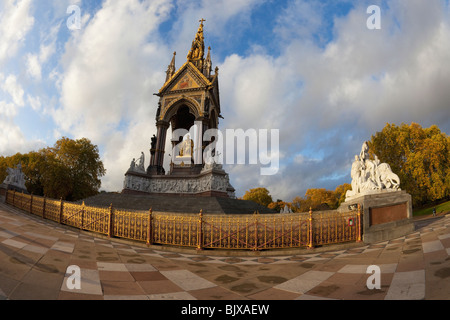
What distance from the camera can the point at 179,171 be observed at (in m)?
24.7

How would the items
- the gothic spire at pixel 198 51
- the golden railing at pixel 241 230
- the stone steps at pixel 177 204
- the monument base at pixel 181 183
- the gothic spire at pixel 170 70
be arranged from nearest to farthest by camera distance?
the golden railing at pixel 241 230
the stone steps at pixel 177 204
the monument base at pixel 181 183
the gothic spire at pixel 170 70
the gothic spire at pixel 198 51

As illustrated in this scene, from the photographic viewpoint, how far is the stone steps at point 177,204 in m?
16.0

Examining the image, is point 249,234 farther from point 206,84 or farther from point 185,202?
point 206,84

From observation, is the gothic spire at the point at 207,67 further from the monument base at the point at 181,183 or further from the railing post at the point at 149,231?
the railing post at the point at 149,231

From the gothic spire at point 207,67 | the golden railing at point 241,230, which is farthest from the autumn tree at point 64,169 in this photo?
the golden railing at point 241,230

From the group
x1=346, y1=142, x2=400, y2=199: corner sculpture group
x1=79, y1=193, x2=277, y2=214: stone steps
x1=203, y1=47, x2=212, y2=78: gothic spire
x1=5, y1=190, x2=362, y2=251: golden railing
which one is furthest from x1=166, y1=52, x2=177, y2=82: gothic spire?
x1=346, y1=142, x2=400, y2=199: corner sculpture group

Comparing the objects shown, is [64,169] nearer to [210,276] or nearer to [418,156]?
[210,276]

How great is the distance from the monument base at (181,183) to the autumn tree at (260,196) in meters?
49.1

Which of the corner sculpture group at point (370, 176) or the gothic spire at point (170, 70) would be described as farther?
the gothic spire at point (170, 70)

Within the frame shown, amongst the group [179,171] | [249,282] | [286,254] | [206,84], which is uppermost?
[206,84]

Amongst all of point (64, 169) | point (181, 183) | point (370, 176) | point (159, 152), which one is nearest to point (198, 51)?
point (159, 152)

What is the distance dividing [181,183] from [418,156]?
28989mm
